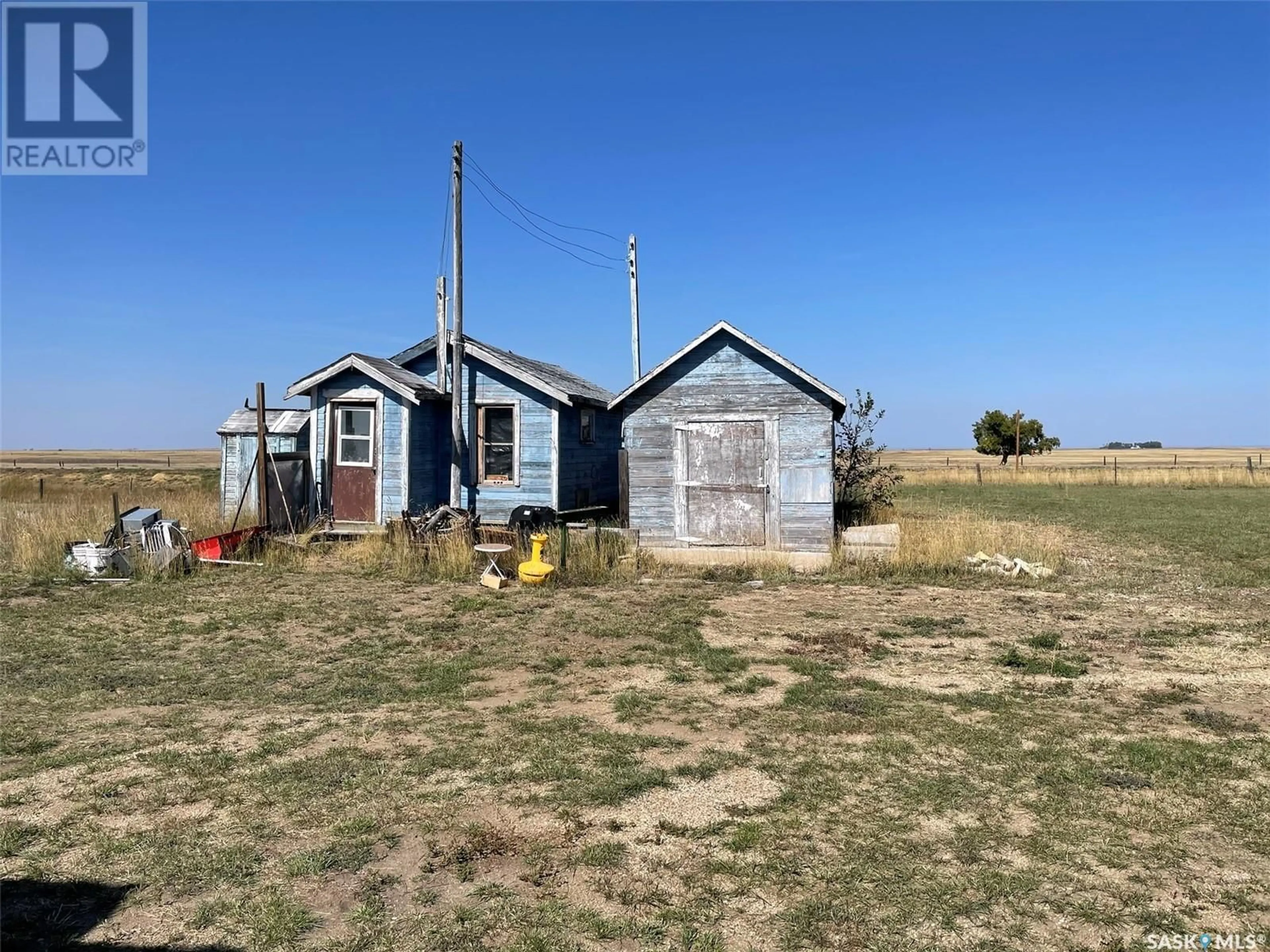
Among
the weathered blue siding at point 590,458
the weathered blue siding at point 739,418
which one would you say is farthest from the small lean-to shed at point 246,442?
the weathered blue siding at point 739,418

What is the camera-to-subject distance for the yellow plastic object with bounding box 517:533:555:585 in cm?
1177

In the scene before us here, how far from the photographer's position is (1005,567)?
1270cm

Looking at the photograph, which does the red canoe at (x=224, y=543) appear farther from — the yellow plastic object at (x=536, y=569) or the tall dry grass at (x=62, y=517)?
the yellow plastic object at (x=536, y=569)

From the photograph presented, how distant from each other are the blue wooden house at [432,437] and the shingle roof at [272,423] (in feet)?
7.11

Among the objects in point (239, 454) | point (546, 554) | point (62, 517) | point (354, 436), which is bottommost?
point (546, 554)

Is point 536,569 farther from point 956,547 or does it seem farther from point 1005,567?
point 1005,567

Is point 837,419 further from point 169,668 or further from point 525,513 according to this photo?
point 169,668

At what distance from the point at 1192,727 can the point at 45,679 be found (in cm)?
942

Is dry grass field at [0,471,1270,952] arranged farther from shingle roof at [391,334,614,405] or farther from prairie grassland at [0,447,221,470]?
prairie grassland at [0,447,221,470]

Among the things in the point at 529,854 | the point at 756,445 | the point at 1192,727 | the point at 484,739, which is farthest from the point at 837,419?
the point at 529,854

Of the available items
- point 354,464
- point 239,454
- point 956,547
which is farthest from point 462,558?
point 239,454

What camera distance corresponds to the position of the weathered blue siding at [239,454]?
18.6 meters

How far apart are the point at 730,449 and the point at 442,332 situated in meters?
6.42

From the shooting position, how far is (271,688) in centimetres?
699
